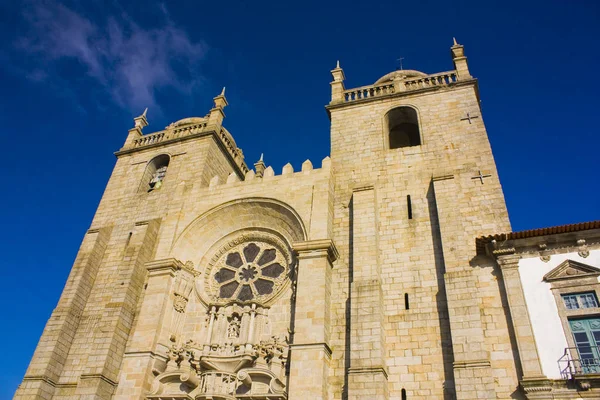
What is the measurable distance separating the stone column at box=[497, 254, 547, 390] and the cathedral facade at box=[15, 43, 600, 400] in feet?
0.16

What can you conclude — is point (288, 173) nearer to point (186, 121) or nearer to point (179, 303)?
point (179, 303)

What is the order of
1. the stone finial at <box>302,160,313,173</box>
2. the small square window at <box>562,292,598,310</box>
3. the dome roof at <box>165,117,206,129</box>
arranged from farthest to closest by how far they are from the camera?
the dome roof at <box>165,117,206,129</box> < the stone finial at <box>302,160,313,173</box> < the small square window at <box>562,292,598,310</box>

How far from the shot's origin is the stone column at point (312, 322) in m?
11.6

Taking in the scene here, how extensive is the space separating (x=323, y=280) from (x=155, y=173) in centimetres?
1121

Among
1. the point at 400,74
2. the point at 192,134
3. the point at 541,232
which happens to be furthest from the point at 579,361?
the point at 192,134

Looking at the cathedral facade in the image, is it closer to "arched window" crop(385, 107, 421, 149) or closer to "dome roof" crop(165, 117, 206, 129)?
"arched window" crop(385, 107, 421, 149)

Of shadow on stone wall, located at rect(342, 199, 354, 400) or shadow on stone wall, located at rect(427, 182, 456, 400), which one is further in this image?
shadow on stone wall, located at rect(342, 199, 354, 400)

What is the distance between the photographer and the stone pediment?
1127cm

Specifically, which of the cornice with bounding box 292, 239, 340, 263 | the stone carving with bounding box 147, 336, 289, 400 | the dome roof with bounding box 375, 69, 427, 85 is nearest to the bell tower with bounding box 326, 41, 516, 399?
the cornice with bounding box 292, 239, 340, 263

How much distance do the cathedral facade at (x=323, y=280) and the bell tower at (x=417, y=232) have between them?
0.05 metres

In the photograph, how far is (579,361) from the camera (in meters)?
10.3

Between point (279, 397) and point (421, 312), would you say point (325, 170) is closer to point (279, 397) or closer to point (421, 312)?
point (421, 312)

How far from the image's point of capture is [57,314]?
15969 millimetres

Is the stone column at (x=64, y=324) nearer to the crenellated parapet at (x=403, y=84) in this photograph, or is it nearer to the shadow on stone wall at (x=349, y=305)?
the shadow on stone wall at (x=349, y=305)
